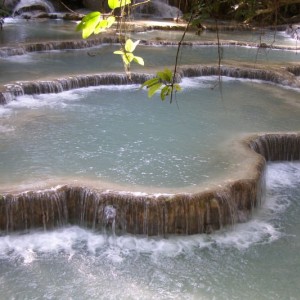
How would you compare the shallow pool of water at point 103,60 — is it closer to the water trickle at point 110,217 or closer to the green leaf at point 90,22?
the water trickle at point 110,217

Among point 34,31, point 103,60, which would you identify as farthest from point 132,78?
point 34,31

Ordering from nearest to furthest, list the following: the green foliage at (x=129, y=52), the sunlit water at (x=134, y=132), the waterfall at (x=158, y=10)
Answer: the green foliage at (x=129, y=52) → the sunlit water at (x=134, y=132) → the waterfall at (x=158, y=10)

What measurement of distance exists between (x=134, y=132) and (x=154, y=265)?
2.52 metres

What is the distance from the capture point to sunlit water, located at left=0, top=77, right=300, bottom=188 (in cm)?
521

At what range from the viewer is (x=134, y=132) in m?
6.41

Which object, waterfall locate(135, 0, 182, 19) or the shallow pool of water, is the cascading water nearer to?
the shallow pool of water

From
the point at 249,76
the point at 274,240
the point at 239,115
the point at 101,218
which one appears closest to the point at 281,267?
the point at 274,240

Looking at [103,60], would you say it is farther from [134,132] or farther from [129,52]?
[129,52]

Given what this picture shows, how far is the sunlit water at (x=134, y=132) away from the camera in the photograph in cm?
521

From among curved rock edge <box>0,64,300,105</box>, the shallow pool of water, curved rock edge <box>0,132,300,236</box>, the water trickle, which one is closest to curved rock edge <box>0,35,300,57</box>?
the shallow pool of water

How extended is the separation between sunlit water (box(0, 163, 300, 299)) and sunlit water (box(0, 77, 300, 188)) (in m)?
0.64

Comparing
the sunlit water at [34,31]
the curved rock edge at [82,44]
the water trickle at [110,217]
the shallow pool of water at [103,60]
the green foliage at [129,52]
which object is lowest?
the water trickle at [110,217]

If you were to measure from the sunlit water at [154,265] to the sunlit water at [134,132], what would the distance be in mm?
637

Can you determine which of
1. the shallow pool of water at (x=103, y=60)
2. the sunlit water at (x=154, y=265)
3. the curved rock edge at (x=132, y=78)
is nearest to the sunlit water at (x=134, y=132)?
the curved rock edge at (x=132, y=78)
